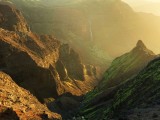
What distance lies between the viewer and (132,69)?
112375 millimetres

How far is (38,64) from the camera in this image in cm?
10550

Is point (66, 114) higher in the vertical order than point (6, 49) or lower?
lower

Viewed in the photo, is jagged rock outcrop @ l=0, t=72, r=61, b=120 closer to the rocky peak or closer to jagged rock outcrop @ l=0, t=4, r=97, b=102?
jagged rock outcrop @ l=0, t=4, r=97, b=102

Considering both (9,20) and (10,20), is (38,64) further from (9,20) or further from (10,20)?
(9,20)

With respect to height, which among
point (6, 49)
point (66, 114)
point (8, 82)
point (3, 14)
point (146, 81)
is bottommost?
point (66, 114)

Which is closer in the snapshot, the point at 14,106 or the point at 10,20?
the point at 14,106

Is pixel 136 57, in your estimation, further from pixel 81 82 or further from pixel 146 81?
pixel 146 81

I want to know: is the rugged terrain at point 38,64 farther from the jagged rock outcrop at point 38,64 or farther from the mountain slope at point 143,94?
the mountain slope at point 143,94

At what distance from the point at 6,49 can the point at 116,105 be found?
45.7m

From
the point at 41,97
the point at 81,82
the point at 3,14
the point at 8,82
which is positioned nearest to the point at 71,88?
the point at 81,82


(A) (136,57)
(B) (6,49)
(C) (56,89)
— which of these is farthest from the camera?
(A) (136,57)

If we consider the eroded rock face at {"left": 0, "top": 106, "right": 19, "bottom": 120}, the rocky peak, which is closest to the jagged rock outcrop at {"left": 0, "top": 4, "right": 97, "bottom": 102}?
the rocky peak

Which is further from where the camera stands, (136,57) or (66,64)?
(66,64)

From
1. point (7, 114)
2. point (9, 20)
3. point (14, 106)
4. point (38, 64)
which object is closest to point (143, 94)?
point (7, 114)
